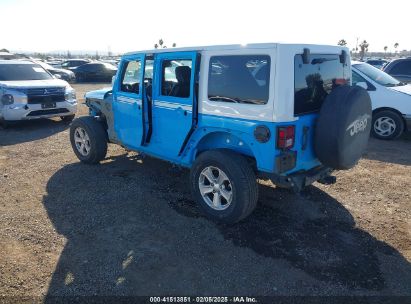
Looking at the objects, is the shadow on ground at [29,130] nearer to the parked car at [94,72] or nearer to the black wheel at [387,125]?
the black wheel at [387,125]

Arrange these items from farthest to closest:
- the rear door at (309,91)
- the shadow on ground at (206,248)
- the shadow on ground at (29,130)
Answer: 1. the shadow on ground at (29,130)
2. the rear door at (309,91)
3. the shadow on ground at (206,248)

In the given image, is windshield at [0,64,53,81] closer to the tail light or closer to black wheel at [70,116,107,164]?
black wheel at [70,116,107,164]

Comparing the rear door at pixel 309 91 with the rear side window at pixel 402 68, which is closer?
the rear door at pixel 309 91

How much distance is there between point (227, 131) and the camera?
3994mm

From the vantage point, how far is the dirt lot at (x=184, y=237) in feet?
10.4

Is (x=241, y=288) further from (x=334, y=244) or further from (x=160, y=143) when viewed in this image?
(x=160, y=143)

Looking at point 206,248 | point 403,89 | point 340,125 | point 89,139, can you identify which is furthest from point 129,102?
point 403,89

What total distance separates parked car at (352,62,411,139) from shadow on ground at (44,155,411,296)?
12.6 feet

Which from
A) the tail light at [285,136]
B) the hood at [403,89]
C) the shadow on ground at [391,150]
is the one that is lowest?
the shadow on ground at [391,150]

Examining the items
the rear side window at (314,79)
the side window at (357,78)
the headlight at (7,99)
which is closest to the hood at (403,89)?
the side window at (357,78)

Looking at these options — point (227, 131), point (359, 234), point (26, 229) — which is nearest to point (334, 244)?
point (359, 234)

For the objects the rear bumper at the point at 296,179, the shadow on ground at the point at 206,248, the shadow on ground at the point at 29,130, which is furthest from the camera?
the shadow on ground at the point at 29,130

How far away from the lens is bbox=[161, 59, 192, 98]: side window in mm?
4414

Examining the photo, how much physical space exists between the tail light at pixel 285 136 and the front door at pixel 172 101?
1.27 metres
